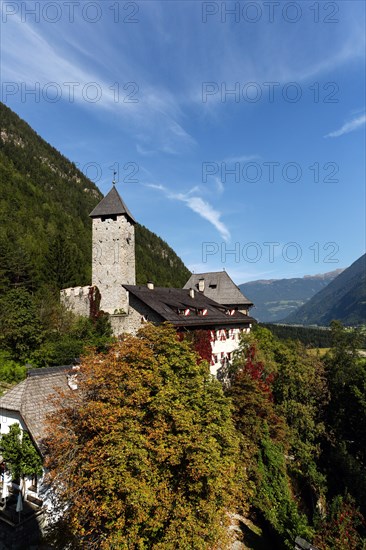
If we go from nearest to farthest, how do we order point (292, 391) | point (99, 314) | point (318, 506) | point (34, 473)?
point (34, 473), point (318, 506), point (292, 391), point (99, 314)

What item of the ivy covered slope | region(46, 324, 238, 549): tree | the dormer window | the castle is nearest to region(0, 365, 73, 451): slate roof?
region(46, 324, 238, 549): tree

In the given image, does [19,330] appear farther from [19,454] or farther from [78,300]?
[19,454]

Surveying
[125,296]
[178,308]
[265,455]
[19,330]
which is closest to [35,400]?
[19,330]

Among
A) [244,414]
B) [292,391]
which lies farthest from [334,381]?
[244,414]

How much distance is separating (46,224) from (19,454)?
63.5 m

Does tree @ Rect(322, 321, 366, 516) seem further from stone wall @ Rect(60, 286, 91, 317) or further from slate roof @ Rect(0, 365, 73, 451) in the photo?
stone wall @ Rect(60, 286, 91, 317)

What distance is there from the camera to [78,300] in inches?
1248

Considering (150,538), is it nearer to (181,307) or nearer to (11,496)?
(11,496)

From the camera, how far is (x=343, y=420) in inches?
1019

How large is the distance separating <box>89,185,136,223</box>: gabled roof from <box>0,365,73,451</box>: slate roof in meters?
18.9

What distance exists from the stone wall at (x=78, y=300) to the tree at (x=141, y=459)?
→ 742 inches

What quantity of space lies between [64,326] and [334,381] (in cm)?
2362

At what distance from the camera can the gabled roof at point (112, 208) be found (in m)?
32.4

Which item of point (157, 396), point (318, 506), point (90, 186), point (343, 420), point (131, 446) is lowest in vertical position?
point (318, 506)
